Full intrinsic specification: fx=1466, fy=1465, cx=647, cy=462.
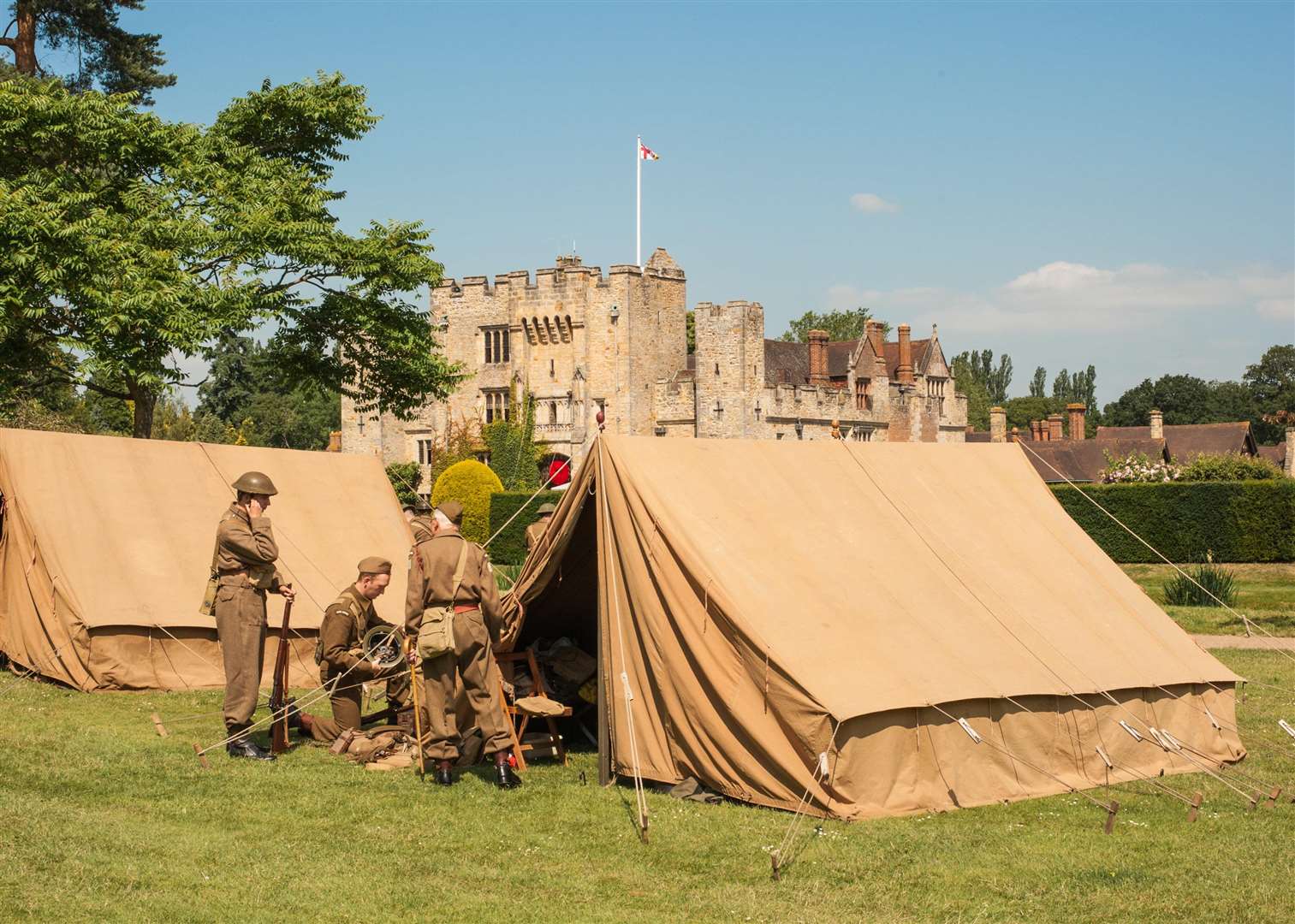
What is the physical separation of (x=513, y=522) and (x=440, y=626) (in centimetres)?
2606

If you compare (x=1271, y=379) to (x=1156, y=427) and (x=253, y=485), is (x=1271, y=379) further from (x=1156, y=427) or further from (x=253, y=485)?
(x=253, y=485)

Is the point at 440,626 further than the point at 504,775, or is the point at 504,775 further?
the point at 440,626

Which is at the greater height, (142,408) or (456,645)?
(142,408)

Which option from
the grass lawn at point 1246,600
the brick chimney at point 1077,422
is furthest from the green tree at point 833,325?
the grass lawn at point 1246,600

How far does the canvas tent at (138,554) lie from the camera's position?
11703 millimetres

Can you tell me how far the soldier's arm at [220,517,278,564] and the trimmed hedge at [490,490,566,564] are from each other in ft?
62.1

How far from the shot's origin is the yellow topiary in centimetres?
4241

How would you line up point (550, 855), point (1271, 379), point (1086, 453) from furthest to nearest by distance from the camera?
point (1271, 379), point (1086, 453), point (550, 855)

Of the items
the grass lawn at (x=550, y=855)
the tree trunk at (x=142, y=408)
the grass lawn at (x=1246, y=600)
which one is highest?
the tree trunk at (x=142, y=408)

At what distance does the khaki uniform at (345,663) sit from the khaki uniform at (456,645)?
1.07 meters

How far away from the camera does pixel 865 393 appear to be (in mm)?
58156

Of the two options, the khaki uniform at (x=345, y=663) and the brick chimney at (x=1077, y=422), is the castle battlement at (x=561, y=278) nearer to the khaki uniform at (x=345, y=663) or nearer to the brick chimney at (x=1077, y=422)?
the brick chimney at (x=1077, y=422)

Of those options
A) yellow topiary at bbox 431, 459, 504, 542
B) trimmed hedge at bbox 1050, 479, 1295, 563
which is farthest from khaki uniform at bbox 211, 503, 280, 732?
yellow topiary at bbox 431, 459, 504, 542

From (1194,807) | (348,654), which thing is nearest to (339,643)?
(348,654)
